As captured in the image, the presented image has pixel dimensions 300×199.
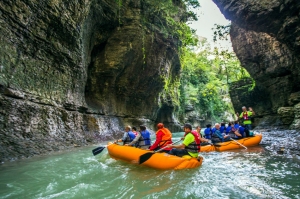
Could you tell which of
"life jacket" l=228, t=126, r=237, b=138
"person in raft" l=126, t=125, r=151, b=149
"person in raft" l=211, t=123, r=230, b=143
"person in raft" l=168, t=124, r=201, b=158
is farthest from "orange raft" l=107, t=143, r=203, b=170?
"life jacket" l=228, t=126, r=237, b=138

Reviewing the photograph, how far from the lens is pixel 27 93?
7500 mm

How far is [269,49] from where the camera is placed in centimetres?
1424

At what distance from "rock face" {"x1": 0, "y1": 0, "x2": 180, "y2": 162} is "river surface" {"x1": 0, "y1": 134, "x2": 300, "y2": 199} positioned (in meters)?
2.00

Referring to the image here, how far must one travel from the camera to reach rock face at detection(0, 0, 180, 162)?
269 inches

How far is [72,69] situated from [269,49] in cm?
1260

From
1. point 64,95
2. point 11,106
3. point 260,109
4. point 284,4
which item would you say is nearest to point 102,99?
point 64,95

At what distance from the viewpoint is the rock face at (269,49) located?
27.9ft

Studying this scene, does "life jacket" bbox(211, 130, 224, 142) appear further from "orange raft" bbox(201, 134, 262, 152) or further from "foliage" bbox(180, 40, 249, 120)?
"foliage" bbox(180, 40, 249, 120)

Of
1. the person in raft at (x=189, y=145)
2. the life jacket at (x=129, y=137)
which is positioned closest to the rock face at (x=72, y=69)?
the life jacket at (x=129, y=137)

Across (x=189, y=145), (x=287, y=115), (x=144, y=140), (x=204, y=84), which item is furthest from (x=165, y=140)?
(x=204, y=84)

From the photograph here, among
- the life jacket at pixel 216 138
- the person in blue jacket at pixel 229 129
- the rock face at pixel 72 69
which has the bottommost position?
the life jacket at pixel 216 138

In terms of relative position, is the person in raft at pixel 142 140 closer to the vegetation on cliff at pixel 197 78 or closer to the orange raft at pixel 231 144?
the orange raft at pixel 231 144

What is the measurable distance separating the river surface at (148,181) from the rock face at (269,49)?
571cm

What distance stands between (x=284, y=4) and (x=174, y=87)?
1565cm
